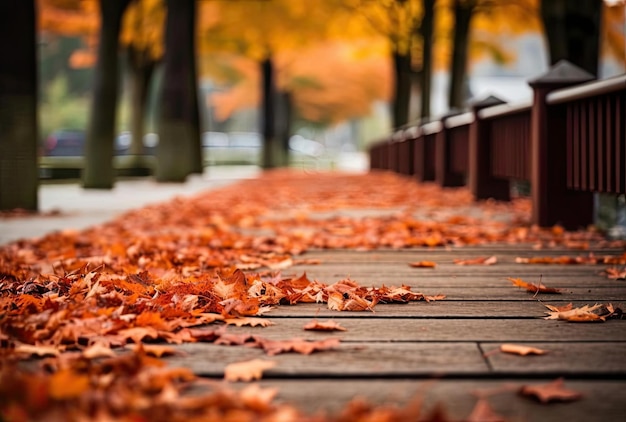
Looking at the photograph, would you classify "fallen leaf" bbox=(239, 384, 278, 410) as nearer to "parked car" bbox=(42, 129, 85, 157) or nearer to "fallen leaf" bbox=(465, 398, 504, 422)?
"fallen leaf" bbox=(465, 398, 504, 422)

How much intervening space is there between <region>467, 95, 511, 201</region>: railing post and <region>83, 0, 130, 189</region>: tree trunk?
752cm

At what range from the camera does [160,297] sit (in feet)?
11.5

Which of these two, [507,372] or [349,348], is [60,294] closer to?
[349,348]

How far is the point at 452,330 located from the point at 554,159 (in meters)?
4.45

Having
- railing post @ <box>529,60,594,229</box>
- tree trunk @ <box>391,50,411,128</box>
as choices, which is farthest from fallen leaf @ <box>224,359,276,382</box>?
tree trunk @ <box>391,50,411,128</box>

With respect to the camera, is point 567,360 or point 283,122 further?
point 283,122

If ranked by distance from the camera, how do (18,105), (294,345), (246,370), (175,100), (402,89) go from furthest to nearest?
(402,89), (175,100), (18,105), (294,345), (246,370)

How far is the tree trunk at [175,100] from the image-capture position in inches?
763

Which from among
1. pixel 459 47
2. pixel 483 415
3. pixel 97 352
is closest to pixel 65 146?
pixel 459 47

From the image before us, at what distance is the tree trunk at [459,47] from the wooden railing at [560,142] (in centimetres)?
1059

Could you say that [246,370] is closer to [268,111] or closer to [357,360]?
[357,360]

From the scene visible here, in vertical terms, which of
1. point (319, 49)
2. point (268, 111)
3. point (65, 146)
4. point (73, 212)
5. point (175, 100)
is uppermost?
point (319, 49)

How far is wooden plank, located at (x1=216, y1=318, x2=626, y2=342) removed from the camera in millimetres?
3027

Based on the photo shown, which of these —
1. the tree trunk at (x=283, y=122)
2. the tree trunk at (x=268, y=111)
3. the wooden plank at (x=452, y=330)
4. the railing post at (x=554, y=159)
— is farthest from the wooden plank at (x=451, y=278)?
the tree trunk at (x=283, y=122)
